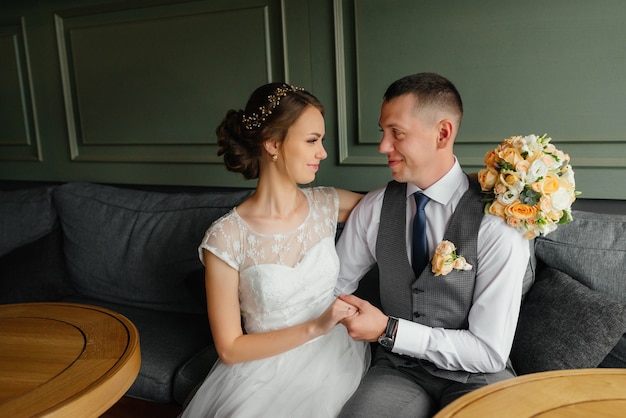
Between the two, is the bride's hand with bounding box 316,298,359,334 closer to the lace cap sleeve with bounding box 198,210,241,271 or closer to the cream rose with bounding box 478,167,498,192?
the lace cap sleeve with bounding box 198,210,241,271

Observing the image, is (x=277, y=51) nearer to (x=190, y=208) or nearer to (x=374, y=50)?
(x=374, y=50)

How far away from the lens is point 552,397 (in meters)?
1.22

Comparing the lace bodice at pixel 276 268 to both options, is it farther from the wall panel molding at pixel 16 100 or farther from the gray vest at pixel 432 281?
the wall panel molding at pixel 16 100

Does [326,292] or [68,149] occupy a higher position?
[68,149]

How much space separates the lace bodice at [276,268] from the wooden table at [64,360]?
39cm

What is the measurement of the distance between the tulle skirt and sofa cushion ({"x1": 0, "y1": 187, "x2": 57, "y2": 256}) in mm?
1618

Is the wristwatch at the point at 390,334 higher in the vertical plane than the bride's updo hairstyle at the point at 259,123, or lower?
lower

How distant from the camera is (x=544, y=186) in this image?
159 cm

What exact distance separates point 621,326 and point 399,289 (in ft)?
2.17

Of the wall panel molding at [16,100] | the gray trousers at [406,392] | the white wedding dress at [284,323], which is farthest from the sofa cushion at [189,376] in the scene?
the wall panel molding at [16,100]

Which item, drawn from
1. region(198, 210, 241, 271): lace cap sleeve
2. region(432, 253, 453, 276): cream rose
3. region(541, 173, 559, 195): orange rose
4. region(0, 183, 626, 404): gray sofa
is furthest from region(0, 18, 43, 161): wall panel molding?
region(541, 173, 559, 195): orange rose

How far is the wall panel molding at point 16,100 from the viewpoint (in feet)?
10.9

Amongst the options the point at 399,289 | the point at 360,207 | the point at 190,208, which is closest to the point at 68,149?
the point at 190,208

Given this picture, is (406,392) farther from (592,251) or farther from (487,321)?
(592,251)
